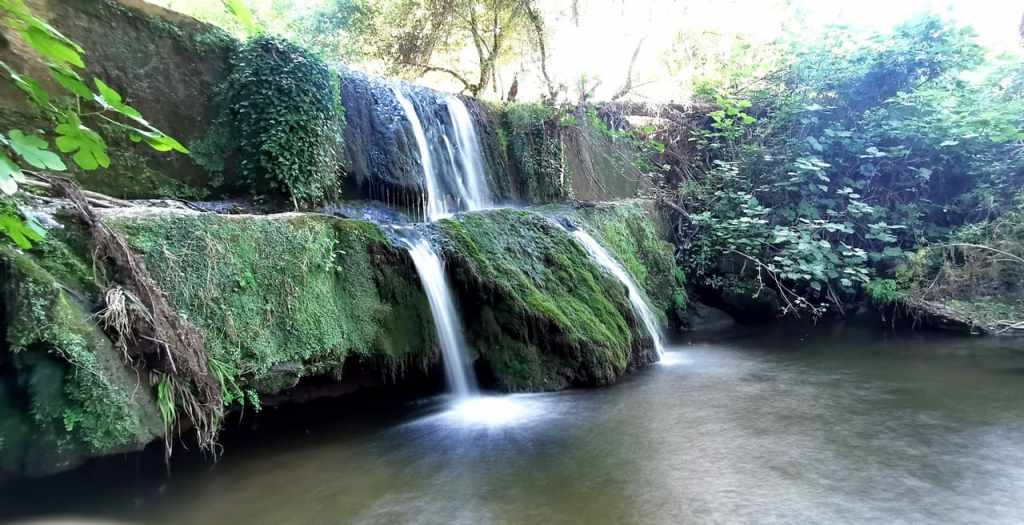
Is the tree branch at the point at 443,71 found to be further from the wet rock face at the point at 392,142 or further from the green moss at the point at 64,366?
the green moss at the point at 64,366

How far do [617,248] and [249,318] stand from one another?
6.39 m

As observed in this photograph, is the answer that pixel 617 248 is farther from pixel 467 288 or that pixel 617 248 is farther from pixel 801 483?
pixel 801 483

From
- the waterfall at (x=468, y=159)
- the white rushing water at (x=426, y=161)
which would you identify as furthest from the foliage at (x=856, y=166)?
the white rushing water at (x=426, y=161)

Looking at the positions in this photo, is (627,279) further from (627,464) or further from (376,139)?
(627,464)

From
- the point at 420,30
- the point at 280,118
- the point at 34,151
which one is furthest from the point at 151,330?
the point at 420,30

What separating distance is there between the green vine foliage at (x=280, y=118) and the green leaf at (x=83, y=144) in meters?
4.80

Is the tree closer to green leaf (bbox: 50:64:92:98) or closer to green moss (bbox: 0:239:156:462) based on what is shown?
green moss (bbox: 0:239:156:462)

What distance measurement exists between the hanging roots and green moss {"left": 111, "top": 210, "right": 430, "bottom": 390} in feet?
0.68

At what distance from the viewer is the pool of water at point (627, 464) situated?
356cm

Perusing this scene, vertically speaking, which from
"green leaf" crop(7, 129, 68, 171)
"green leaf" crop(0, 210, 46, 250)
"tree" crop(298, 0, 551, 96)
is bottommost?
"green leaf" crop(0, 210, 46, 250)

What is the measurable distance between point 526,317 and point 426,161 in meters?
3.65

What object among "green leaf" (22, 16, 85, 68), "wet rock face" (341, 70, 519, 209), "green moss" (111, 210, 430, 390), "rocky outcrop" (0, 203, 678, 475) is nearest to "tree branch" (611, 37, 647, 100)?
"wet rock face" (341, 70, 519, 209)

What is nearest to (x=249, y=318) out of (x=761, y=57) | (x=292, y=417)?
(x=292, y=417)

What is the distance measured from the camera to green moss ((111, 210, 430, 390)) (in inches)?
168
